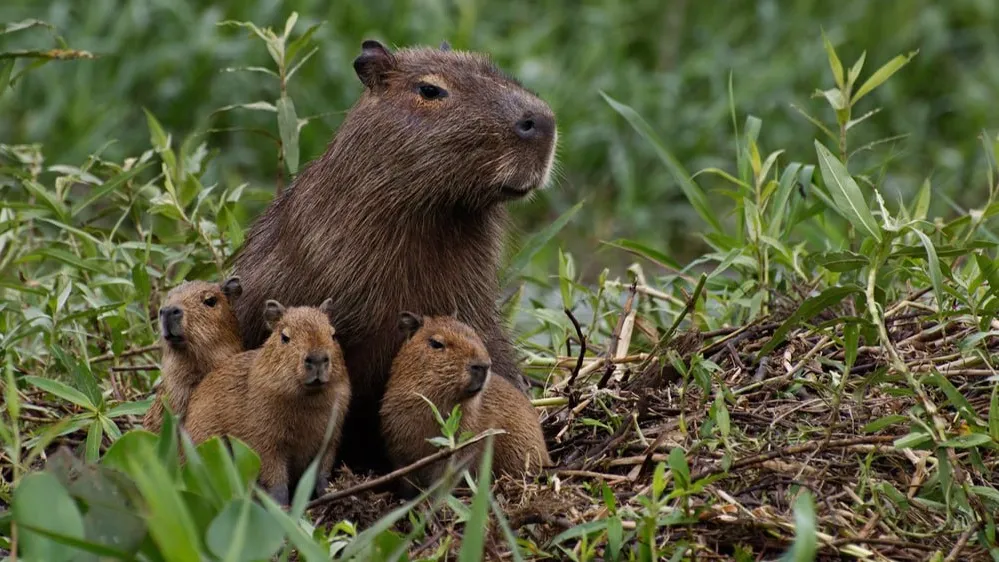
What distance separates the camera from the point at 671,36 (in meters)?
11.6

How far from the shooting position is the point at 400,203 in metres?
4.93

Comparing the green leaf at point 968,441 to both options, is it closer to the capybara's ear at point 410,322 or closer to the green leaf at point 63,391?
the capybara's ear at point 410,322

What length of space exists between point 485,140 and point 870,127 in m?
7.09

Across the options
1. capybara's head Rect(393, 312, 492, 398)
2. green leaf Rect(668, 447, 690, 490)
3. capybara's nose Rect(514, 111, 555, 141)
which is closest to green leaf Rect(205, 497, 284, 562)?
green leaf Rect(668, 447, 690, 490)

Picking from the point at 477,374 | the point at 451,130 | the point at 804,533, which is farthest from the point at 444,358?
the point at 804,533

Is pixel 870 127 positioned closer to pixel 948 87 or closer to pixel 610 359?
pixel 948 87

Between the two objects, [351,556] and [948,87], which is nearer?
[351,556]

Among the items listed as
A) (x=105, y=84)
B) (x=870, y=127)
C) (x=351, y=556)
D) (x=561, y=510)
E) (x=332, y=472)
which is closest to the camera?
(x=351, y=556)

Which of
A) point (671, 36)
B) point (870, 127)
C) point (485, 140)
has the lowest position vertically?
point (870, 127)

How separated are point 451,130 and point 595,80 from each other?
6.17m

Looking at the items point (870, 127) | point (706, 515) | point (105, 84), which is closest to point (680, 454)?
point (706, 515)

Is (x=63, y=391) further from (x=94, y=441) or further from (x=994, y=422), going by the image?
(x=994, y=422)

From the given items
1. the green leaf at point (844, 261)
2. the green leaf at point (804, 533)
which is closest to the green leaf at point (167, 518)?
the green leaf at point (804, 533)

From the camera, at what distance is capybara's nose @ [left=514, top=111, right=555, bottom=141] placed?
484cm
